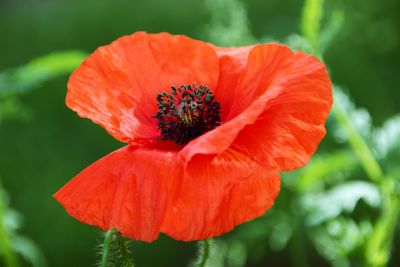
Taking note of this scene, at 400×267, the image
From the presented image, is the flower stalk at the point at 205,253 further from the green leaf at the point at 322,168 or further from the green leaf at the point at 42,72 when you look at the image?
the green leaf at the point at 42,72

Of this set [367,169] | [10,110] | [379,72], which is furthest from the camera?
[379,72]

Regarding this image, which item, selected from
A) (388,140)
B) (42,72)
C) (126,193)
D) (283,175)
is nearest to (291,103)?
(126,193)

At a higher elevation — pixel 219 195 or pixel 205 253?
pixel 219 195

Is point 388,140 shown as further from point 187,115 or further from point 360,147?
point 187,115

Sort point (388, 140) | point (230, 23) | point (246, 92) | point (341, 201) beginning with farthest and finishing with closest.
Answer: point (230, 23), point (388, 140), point (341, 201), point (246, 92)

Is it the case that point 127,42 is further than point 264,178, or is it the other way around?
point 127,42

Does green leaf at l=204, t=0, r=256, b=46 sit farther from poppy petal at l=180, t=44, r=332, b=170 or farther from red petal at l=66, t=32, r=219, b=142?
poppy petal at l=180, t=44, r=332, b=170

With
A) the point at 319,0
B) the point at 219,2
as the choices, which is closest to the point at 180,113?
the point at 319,0

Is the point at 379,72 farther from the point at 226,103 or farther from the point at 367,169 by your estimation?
the point at 226,103
